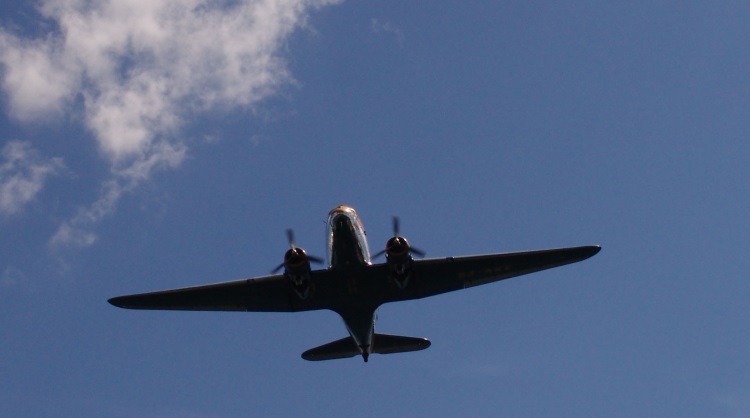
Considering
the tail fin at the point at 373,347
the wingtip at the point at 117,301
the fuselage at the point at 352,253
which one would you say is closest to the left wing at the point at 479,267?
the fuselage at the point at 352,253

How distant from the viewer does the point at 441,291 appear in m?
53.6

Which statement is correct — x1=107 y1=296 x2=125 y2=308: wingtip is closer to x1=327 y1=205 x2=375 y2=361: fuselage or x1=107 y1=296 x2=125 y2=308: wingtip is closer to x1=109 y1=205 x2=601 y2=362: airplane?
x1=109 y1=205 x2=601 y2=362: airplane

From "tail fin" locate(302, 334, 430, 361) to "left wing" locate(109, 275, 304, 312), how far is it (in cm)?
471

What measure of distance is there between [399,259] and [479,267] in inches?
205

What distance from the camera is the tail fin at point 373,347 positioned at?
56750 mm

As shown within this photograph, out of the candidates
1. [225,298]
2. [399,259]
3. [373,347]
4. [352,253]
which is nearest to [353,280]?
Result: [352,253]

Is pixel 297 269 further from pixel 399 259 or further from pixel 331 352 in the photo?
pixel 331 352

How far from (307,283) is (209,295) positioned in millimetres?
6277

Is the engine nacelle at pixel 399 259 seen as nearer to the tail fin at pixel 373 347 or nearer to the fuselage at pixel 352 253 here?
the fuselage at pixel 352 253

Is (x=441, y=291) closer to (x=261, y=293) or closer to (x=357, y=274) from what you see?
(x=357, y=274)

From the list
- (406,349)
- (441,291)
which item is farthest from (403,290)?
(406,349)

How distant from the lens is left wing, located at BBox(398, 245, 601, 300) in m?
52.1

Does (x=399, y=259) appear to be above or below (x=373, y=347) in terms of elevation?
above

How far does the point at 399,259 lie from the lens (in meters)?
50.2
